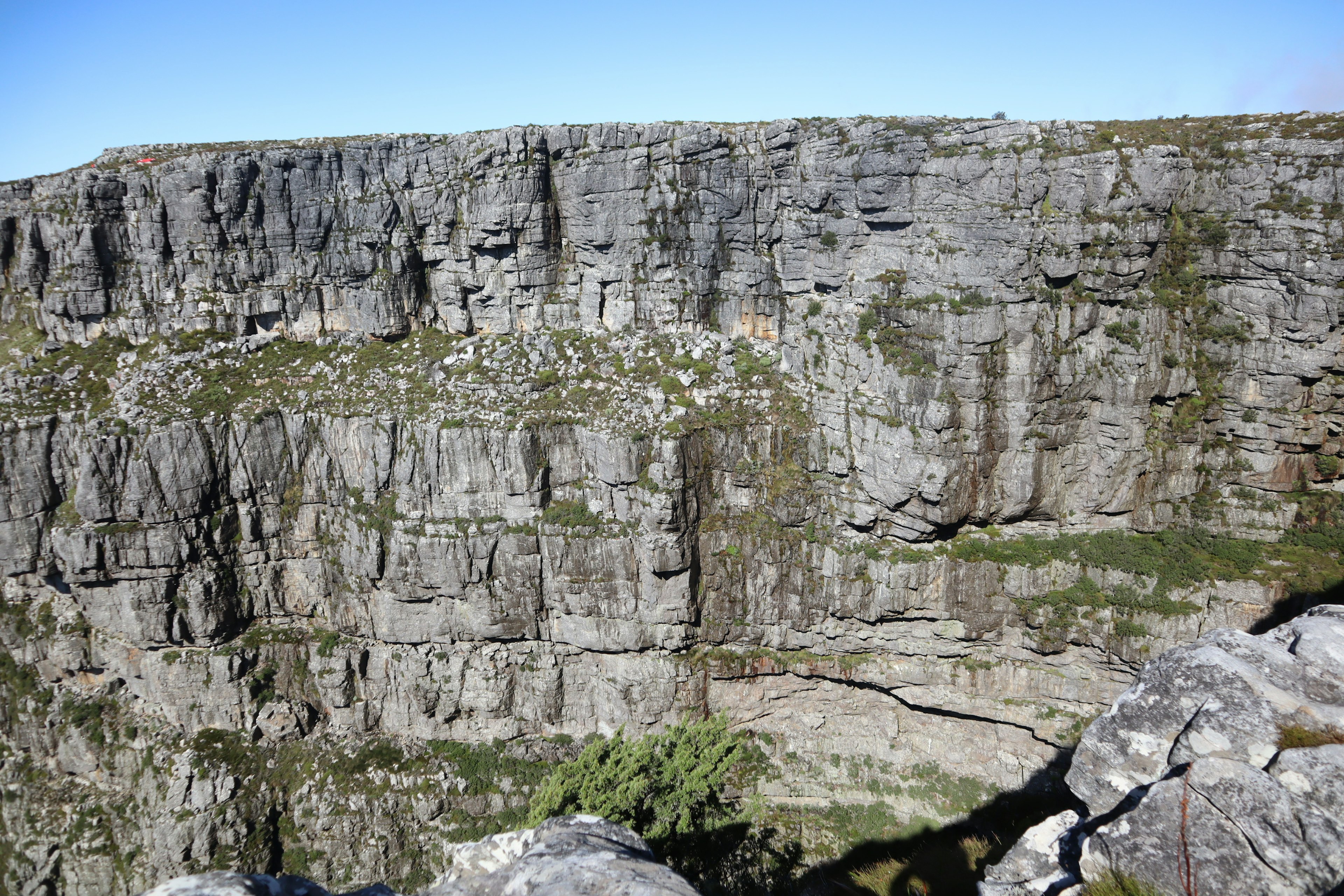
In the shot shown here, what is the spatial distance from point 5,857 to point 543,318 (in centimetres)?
2695

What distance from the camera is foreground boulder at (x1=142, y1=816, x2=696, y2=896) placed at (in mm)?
7496

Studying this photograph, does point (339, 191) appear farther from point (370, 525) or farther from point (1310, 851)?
point (1310, 851)

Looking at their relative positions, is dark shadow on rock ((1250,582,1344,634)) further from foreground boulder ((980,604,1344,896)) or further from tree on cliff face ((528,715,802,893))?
tree on cliff face ((528,715,802,893))

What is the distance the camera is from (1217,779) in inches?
369

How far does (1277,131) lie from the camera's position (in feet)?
72.0

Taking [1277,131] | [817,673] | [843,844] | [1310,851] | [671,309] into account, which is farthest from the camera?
[671,309]

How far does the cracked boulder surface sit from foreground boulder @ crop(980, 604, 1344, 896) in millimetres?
12830

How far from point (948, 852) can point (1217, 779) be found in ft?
44.3

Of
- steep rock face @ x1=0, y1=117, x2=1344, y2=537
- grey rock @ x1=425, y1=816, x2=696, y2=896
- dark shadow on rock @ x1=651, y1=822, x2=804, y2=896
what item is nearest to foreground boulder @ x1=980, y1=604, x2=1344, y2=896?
grey rock @ x1=425, y1=816, x2=696, y2=896

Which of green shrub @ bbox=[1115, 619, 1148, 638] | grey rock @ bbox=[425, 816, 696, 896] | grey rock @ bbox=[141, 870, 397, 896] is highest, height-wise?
grey rock @ bbox=[141, 870, 397, 896]

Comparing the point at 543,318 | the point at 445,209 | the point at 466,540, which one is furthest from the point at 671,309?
the point at 466,540

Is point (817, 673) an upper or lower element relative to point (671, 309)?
lower

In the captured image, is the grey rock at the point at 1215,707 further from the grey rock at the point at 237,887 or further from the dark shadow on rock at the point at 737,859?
the dark shadow on rock at the point at 737,859

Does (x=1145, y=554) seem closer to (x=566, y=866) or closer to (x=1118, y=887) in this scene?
(x=1118, y=887)
